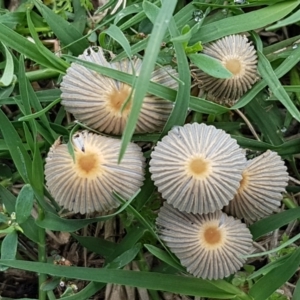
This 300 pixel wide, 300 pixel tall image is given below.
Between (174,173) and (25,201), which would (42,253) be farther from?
(174,173)

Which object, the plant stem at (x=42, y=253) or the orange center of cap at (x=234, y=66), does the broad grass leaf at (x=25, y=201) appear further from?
the orange center of cap at (x=234, y=66)

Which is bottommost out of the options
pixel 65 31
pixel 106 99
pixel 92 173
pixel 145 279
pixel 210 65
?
pixel 145 279

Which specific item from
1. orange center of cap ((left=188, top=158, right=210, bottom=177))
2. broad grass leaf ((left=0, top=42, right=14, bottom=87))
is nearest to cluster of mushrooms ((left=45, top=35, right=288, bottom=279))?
orange center of cap ((left=188, top=158, right=210, bottom=177))

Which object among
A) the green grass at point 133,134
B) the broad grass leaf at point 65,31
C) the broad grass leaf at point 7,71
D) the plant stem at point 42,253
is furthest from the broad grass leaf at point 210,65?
the plant stem at point 42,253

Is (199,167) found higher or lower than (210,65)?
lower

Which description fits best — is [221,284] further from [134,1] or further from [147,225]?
[134,1]

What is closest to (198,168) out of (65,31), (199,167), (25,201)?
(199,167)

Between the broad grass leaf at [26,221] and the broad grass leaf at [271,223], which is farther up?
the broad grass leaf at [271,223]

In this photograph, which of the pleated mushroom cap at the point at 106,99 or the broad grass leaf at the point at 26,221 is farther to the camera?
the broad grass leaf at the point at 26,221
